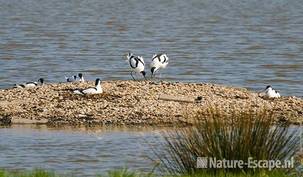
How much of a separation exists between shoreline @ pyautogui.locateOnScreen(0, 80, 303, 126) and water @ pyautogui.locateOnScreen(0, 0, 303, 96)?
10.9ft

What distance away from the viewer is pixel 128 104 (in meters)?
17.4

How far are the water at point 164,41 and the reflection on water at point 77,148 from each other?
19.8ft

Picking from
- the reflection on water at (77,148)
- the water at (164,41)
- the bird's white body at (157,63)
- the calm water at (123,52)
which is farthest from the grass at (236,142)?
the bird's white body at (157,63)

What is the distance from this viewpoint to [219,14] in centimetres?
5169

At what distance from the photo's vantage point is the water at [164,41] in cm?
2517

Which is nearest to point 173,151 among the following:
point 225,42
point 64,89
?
→ point 64,89

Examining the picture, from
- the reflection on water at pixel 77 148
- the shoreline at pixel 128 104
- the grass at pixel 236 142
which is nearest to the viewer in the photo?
the grass at pixel 236 142

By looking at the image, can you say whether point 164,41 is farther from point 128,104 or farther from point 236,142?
point 236,142

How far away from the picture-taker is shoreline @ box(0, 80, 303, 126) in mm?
16844

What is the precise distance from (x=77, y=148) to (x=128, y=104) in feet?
7.90

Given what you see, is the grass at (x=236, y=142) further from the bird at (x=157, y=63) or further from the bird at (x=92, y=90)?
the bird at (x=157, y=63)

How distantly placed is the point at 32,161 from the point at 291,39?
2274cm

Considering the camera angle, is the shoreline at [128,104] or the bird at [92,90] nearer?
the shoreline at [128,104]

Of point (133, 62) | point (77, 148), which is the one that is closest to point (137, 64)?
point (133, 62)
